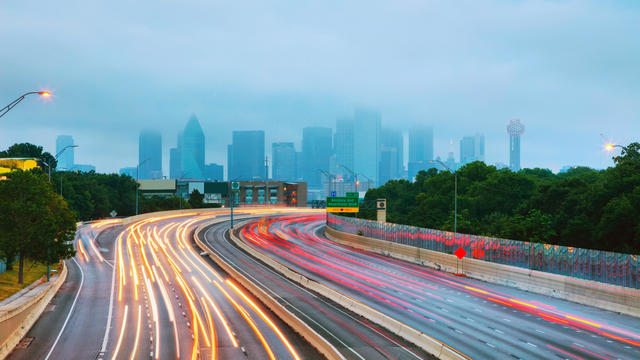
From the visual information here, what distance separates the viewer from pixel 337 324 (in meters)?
29.1

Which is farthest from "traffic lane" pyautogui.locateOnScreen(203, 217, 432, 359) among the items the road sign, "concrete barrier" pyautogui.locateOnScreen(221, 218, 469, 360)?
the road sign

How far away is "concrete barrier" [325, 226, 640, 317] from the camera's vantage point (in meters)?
30.7

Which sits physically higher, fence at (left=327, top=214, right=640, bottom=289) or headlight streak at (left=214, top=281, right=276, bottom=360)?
fence at (left=327, top=214, right=640, bottom=289)

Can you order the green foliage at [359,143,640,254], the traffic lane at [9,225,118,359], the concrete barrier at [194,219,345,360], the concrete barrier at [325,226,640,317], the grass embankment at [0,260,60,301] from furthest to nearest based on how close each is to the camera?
1. the green foliage at [359,143,640,254]
2. the grass embankment at [0,260,60,301]
3. the concrete barrier at [325,226,640,317]
4. the traffic lane at [9,225,118,359]
5. the concrete barrier at [194,219,345,360]

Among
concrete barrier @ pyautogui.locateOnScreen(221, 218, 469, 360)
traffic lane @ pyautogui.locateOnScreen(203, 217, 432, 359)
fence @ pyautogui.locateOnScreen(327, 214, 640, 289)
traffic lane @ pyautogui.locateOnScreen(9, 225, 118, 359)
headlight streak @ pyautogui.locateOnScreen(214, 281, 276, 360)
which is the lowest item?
traffic lane @ pyautogui.locateOnScreen(9, 225, 118, 359)

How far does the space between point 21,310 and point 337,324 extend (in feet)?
55.5

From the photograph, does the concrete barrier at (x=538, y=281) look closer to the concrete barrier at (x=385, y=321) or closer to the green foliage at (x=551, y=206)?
the green foliage at (x=551, y=206)

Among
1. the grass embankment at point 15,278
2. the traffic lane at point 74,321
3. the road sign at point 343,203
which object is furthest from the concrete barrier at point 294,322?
the road sign at point 343,203

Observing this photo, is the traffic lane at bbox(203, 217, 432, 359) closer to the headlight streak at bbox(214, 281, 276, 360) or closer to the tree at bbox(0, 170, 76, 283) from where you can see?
the headlight streak at bbox(214, 281, 276, 360)

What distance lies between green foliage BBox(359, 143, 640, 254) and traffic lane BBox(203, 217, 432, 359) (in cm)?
1609

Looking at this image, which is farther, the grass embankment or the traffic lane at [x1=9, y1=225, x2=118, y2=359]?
the grass embankment

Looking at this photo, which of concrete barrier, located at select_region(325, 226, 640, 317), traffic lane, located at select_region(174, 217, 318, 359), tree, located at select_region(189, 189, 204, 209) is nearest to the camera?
traffic lane, located at select_region(174, 217, 318, 359)

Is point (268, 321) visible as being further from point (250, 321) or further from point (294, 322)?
point (294, 322)

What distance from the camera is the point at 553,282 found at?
36.0 meters
